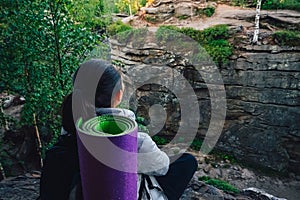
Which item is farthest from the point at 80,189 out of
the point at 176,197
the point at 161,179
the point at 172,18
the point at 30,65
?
the point at 172,18

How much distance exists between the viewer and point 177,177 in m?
2.12

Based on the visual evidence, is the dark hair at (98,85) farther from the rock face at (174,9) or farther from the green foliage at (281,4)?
the green foliage at (281,4)

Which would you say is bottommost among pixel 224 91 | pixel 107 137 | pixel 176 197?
pixel 224 91

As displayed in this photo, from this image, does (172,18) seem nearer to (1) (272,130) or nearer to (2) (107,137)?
(1) (272,130)

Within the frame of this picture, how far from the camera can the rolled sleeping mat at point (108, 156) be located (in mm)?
1179

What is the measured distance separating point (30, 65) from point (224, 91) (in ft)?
16.8

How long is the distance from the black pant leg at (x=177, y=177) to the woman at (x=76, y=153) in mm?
22

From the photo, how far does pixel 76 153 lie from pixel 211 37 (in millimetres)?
6131

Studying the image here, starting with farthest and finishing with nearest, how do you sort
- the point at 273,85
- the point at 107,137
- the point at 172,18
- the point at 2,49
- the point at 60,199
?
1. the point at 172,18
2. the point at 273,85
3. the point at 2,49
4. the point at 60,199
5. the point at 107,137

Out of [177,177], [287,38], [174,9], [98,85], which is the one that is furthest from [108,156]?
[174,9]

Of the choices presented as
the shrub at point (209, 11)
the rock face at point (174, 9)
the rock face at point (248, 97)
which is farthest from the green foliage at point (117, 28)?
the shrub at point (209, 11)

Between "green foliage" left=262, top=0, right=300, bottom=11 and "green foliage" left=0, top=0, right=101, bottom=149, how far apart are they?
6.71m

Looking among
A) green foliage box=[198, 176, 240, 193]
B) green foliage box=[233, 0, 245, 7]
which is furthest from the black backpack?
green foliage box=[233, 0, 245, 7]

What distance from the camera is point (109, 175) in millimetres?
1244
